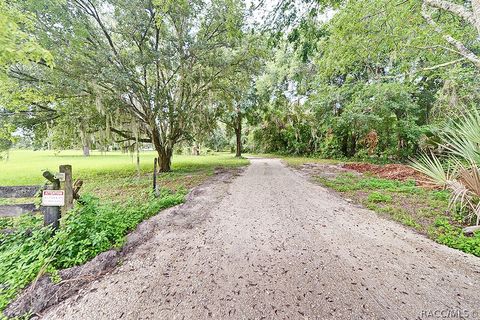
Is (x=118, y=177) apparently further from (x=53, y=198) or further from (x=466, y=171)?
(x=466, y=171)

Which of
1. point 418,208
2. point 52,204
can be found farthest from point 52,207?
point 418,208

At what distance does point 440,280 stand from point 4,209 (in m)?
5.22

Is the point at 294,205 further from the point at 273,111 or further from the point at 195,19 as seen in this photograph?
the point at 273,111

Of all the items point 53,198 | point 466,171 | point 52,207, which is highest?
point 466,171

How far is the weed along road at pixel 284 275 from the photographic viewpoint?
1627 mm

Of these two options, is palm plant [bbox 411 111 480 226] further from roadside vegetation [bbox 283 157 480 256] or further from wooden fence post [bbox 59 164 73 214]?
wooden fence post [bbox 59 164 73 214]

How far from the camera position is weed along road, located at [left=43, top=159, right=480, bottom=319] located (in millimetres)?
1627

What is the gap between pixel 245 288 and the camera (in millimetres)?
1874

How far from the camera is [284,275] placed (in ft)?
6.72

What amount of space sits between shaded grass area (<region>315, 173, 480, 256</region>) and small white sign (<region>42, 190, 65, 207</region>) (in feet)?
17.1

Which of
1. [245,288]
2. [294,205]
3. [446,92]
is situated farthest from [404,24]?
[446,92]

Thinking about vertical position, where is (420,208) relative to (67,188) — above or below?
below

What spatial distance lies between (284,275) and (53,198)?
303 cm

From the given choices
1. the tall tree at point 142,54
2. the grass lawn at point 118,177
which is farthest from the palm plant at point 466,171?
the grass lawn at point 118,177
